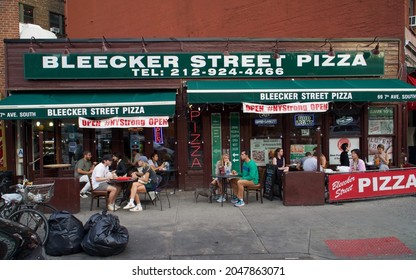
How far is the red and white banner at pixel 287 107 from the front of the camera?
11.0 meters

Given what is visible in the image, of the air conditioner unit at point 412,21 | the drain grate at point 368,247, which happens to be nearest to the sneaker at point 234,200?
the drain grate at point 368,247

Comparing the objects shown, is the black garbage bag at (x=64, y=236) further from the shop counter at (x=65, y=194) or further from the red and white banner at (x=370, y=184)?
the red and white banner at (x=370, y=184)

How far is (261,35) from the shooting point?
1549 centimetres

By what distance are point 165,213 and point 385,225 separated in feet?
15.0

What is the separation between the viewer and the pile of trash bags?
587 cm

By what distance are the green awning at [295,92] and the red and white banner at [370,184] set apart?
7.44 feet

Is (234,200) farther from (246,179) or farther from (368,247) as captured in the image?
(368,247)

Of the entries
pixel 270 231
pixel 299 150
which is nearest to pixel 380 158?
pixel 299 150

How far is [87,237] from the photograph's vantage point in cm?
598

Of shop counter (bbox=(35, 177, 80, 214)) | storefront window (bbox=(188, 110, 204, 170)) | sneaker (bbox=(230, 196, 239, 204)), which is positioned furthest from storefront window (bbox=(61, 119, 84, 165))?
sneaker (bbox=(230, 196, 239, 204))

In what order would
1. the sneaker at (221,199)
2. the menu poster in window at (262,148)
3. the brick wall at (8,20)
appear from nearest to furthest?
the sneaker at (221,199) → the menu poster in window at (262,148) → the brick wall at (8,20)

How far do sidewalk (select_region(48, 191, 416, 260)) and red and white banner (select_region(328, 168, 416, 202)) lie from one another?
0.24m

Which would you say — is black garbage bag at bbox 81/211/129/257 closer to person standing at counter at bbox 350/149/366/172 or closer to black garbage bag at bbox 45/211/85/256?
black garbage bag at bbox 45/211/85/256

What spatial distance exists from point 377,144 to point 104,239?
9591 millimetres
